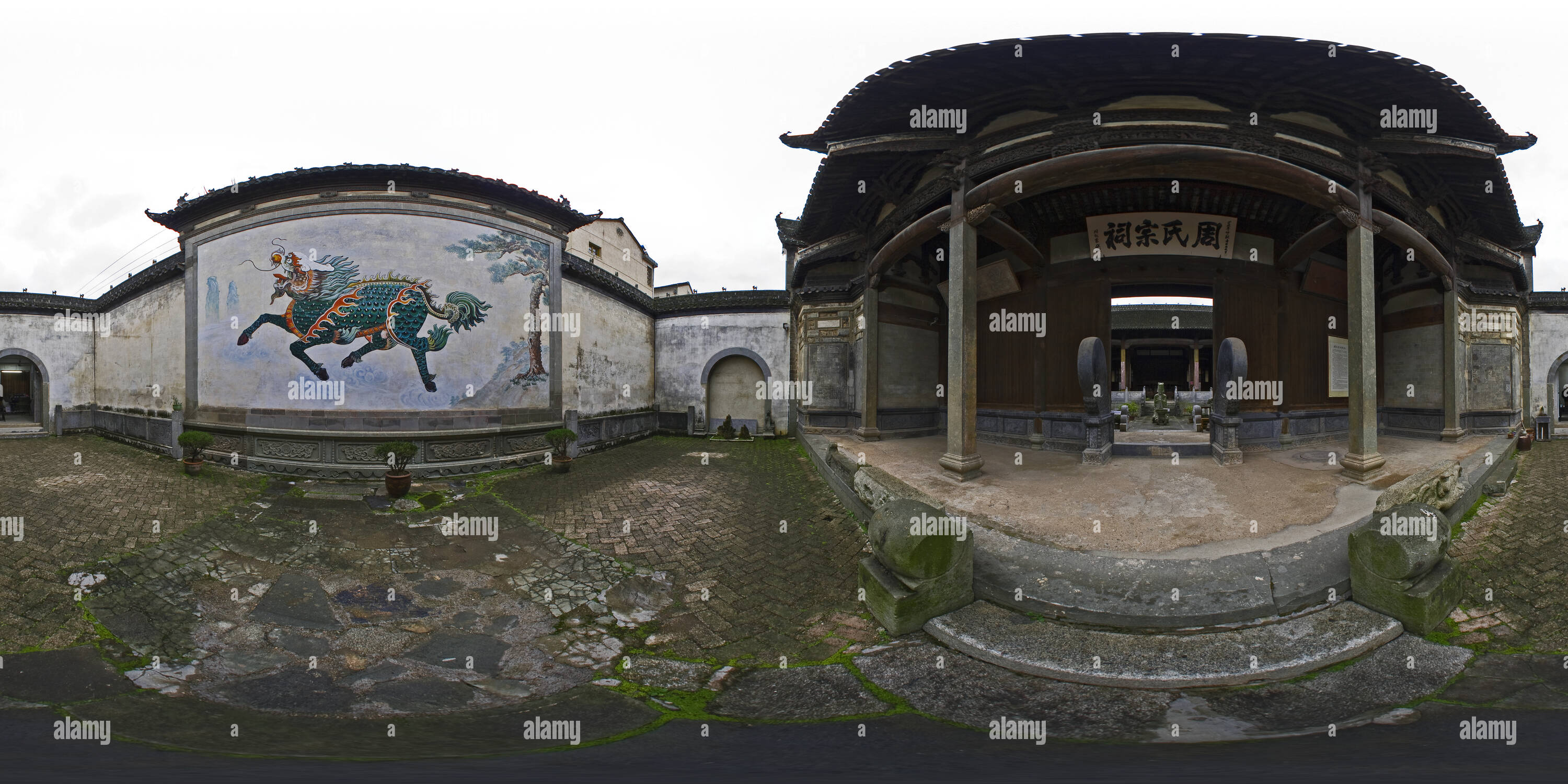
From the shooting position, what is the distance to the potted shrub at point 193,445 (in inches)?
361

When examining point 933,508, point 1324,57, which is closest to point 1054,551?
point 933,508

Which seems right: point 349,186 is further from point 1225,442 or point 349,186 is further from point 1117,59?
point 1225,442

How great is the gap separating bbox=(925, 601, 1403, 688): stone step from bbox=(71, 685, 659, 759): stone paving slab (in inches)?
88.5

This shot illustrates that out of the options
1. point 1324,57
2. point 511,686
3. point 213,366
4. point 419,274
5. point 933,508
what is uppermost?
point 1324,57

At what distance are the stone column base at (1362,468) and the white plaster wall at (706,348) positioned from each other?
1221cm

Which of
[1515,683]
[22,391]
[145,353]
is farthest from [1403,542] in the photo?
[22,391]

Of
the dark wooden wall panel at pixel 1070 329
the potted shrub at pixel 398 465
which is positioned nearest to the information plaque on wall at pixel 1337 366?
the dark wooden wall panel at pixel 1070 329

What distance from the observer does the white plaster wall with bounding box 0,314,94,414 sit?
16594 mm

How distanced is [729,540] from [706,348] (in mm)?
11306

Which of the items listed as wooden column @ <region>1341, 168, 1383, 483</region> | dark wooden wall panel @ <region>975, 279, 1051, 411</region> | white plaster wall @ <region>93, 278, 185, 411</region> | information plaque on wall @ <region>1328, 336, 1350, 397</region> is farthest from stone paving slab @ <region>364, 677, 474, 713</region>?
information plaque on wall @ <region>1328, 336, 1350, 397</region>

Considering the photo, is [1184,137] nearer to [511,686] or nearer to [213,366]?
[511,686]

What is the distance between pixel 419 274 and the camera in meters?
9.59

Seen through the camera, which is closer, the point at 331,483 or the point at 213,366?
the point at 331,483

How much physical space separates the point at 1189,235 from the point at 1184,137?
251 centimetres
